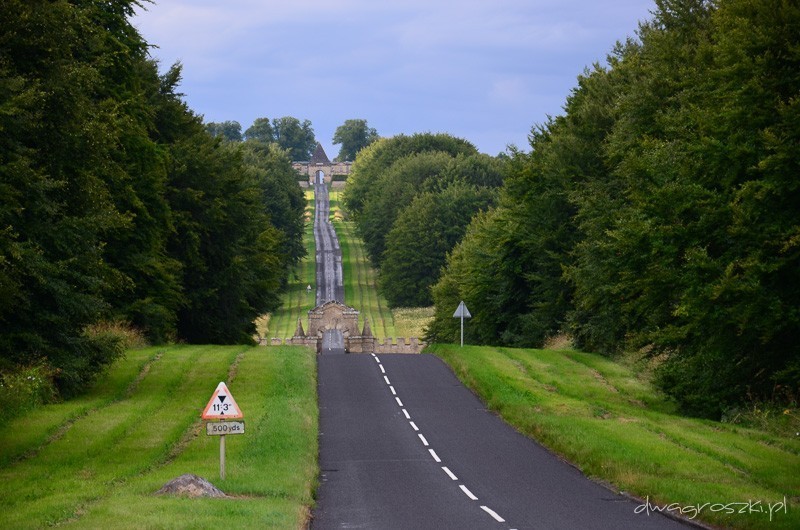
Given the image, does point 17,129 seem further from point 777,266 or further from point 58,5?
point 777,266

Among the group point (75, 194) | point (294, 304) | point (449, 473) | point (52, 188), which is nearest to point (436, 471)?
point (449, 473)

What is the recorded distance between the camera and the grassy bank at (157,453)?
1739 cm

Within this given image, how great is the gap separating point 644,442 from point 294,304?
345 ft

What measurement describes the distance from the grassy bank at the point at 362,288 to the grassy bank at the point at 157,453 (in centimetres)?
7078

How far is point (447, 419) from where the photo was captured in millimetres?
31812

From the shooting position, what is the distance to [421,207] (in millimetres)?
128125

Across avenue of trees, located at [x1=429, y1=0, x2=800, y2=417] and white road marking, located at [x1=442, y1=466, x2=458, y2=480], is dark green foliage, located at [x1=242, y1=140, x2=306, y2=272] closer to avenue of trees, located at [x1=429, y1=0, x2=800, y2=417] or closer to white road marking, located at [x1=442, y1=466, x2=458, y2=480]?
avenue of trees, located at [x1=429, y1=0, x2=800, y2=417]

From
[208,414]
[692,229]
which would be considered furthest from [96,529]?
[692,229]

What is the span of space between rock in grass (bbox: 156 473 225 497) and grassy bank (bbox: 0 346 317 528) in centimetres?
41

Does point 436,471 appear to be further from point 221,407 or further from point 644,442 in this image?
point 221,407

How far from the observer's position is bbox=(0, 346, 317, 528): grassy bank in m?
17.4

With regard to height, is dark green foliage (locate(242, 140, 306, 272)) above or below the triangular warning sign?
above

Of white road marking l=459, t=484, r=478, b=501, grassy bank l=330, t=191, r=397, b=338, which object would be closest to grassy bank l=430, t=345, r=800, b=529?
white road marking l=459, t=484, r=478, b=501

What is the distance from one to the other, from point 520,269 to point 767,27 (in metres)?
36.2
